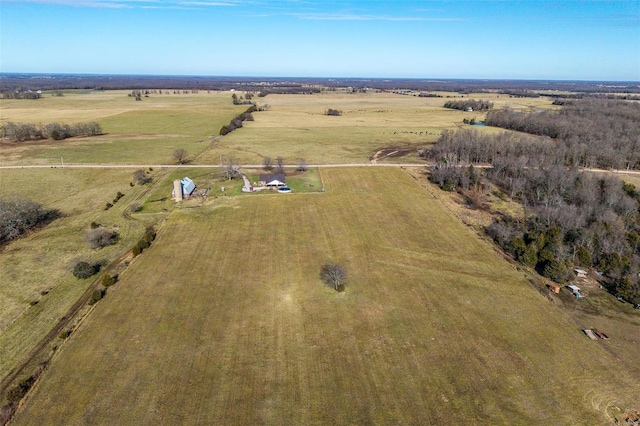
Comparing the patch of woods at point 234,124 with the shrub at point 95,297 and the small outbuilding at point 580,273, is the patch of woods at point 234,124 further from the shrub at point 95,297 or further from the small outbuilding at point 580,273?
the small outbuilding at point 580,273

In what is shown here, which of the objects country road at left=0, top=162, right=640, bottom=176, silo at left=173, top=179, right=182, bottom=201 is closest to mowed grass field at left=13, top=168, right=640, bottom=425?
silo at left=173, top=179, right=182, bottom=201

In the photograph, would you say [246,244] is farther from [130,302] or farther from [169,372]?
[169,372]

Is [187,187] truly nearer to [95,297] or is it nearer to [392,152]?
[95,297]

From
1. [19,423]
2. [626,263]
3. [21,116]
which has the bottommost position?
[19,423]

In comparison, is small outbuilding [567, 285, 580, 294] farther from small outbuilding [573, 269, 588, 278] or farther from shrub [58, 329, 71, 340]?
shrub [58, 329, 71, 340]

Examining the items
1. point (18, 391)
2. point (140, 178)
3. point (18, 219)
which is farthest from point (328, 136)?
point (18, 391)

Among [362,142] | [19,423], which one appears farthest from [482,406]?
[362,142]
